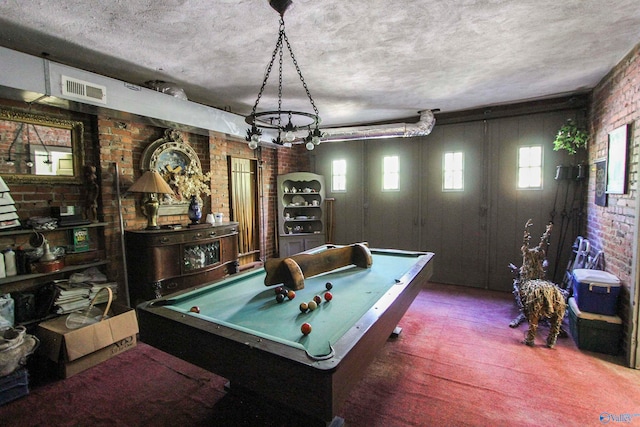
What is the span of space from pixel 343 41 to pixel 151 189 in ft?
8.34

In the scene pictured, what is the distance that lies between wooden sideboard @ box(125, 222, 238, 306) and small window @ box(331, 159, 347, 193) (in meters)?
2.52

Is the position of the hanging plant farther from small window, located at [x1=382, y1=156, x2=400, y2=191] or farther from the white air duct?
small window, located at [x1=382, y1=156, x2=400, y2=191]

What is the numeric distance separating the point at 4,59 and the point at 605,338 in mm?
5484

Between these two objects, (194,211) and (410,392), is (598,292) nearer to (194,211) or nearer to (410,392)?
(410,392)

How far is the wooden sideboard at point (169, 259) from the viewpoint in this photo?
11.1 ft

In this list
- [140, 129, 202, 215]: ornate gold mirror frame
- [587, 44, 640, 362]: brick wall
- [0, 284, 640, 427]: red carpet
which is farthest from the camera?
[140, 129, 202, 215]: ornate gold mirror frame

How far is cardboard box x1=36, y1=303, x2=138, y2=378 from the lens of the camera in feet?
8.09

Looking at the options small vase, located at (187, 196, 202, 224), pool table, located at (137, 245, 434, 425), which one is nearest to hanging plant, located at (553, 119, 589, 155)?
pool table, located at (137, 245, 434, 425)

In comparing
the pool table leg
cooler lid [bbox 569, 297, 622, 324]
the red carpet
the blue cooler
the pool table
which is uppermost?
the pool table

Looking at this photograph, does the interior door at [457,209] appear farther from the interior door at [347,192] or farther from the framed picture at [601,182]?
the framed picture at [601,182]

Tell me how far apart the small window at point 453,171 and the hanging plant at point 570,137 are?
47.5 inches

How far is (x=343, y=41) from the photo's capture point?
2.48 metres

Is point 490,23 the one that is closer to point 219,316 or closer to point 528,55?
point 528,55

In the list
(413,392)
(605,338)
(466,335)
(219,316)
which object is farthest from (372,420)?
(605,338)
